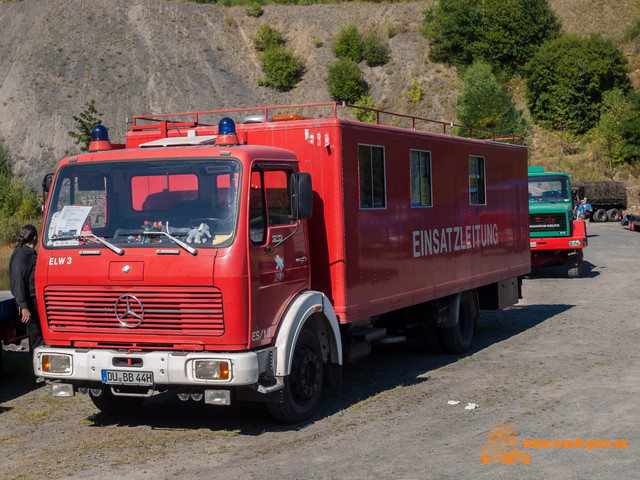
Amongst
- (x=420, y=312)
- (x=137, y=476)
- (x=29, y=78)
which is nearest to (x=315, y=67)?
(x=29, y=78)

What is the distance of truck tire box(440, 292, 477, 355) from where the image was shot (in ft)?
40.1

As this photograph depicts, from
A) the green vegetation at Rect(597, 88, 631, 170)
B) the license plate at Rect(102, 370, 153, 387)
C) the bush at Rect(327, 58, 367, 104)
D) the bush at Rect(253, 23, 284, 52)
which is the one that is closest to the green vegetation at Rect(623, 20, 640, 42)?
the green vegetation at Rect(597, 88, 631, 170)

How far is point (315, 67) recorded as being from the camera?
8588cm

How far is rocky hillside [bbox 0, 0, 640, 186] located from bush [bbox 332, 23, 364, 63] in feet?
5.53

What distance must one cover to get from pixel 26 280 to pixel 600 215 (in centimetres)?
5019

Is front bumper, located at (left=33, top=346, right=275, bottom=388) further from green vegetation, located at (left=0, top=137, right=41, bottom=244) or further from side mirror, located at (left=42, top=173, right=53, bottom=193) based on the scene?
green vegetation, located at (left=0, top=137, right=41, bottom=244)

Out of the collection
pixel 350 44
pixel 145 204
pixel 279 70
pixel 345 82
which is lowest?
pixel 145 204

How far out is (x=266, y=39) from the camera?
8700cm

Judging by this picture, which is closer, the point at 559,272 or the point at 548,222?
the point at 548,222

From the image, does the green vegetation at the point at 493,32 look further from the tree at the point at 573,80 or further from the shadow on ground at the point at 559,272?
the shadow on ground at the point at 559,272

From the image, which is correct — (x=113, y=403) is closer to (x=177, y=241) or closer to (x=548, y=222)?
(x=177, y=241)

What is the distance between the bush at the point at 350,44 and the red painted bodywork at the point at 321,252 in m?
73.7

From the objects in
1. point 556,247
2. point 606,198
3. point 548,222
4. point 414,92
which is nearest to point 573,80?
point 414,92

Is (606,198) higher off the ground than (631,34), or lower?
lower
